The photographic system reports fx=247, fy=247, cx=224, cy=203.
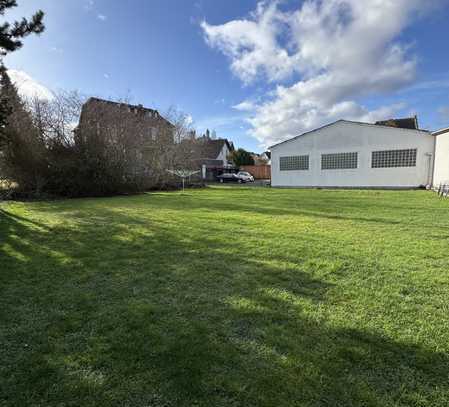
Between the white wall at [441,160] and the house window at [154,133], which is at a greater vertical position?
the house window at [154,133]

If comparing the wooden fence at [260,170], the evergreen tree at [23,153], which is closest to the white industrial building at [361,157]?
the wooden fence at [260,170]

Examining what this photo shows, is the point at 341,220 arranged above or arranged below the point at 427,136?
below

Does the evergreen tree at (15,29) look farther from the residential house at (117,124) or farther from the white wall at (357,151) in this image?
the white wall at (357,151)

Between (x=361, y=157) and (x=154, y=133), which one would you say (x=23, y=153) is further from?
(x=361, y=157)

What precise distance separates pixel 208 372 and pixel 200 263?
2.01m

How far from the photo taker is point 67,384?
1.55 metres

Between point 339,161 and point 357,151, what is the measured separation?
148 cm

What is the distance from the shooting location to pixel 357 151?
19141mm

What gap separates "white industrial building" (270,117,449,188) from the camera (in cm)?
1652

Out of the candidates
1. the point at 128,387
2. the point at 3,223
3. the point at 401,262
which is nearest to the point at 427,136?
the point at 401,262

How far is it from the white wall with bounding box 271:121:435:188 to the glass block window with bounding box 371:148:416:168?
26 centimetres

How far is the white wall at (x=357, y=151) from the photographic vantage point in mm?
16859

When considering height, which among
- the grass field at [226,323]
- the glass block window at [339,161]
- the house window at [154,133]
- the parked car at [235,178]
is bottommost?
the grass field at [226,323]

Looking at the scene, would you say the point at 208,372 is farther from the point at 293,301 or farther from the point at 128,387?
the point at 293,301
